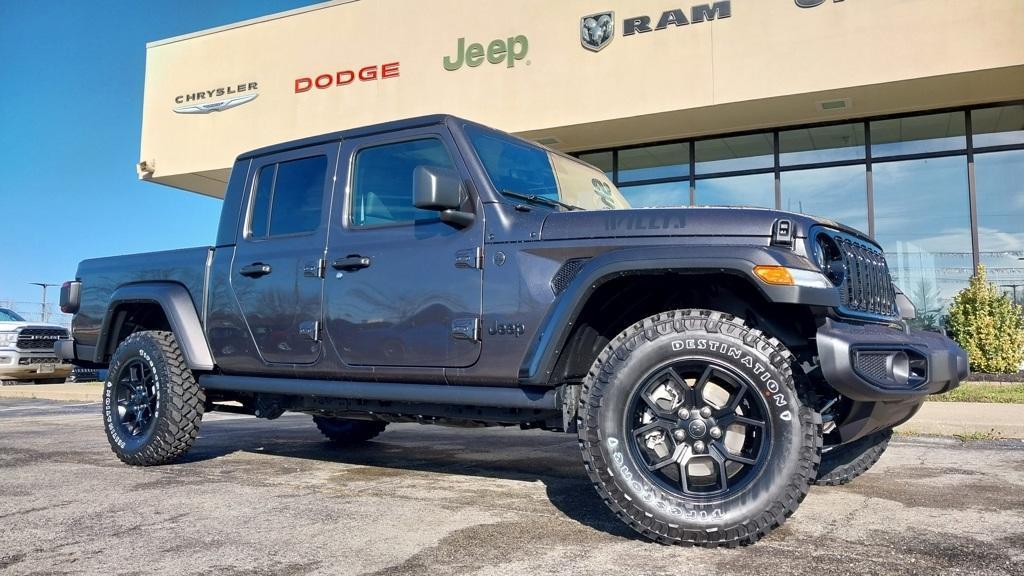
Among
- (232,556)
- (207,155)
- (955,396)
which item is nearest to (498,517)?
(232,556)

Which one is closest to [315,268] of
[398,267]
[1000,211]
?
[398,267]

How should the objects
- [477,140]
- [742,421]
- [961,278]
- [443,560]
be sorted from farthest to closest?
[961,278] < [477,140] < [742,421] < [443,560]

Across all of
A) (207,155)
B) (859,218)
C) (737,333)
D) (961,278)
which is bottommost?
(737,333)

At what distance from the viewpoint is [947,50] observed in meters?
11.0

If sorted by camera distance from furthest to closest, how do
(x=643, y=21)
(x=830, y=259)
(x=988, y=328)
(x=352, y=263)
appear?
(x=643, y=21) → (x=988, y=328) → (x=352, y=263) → (x=830, y=259)

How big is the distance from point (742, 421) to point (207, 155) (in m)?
16.3

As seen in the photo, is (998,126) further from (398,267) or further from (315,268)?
(315,268)

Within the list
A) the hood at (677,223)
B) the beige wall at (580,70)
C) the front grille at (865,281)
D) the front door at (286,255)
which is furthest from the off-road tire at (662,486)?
the beige wall at (580,70)

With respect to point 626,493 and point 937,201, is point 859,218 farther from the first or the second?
point 626,493

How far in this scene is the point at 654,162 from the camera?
580 inches

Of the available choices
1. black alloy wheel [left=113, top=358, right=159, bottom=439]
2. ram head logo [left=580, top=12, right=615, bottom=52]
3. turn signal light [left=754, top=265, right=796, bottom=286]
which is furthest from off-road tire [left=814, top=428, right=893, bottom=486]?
ram head logo [left=580, top=12, right=615, bottom=52]

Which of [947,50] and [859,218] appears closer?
[947,50]

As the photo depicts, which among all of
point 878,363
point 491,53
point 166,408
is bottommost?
point 166,408

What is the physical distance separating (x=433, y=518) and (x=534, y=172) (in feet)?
6.37
